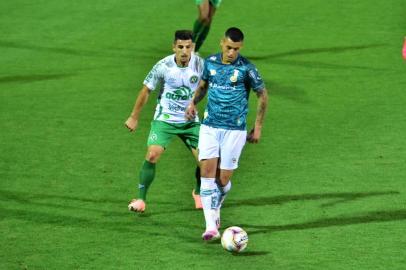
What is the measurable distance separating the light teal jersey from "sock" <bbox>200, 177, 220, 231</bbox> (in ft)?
2.00

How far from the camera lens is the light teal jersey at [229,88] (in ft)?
36.2

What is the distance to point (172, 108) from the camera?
12.2 m

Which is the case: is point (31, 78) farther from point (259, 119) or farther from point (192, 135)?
point (259, 119)

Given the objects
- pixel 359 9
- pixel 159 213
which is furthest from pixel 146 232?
pixel 359 9

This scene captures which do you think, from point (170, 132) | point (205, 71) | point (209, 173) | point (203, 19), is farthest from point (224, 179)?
point (203, 19)

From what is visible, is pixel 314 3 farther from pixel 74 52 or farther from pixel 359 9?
pixel 74 52

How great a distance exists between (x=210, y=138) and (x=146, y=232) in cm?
123

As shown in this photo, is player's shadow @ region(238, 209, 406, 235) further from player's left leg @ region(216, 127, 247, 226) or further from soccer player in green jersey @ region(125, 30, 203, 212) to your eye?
soccer player in green jersey @ region(125, 30, 203, 212)

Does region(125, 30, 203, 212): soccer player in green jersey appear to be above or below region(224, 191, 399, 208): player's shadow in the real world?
above

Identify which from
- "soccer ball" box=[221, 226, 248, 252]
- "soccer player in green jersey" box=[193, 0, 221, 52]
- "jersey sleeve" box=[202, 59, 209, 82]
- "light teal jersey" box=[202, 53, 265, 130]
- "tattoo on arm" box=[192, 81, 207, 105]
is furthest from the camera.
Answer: "soccer player in green jersey" box=[193, 0, 221, 52]

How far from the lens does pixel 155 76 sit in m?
11.9

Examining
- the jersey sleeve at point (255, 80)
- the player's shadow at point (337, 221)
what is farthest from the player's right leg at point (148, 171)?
the jersey sleeve at point (255, 80)

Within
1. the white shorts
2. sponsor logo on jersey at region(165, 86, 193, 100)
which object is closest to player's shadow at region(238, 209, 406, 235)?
the white shorts

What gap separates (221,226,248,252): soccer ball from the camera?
34.8 feet
